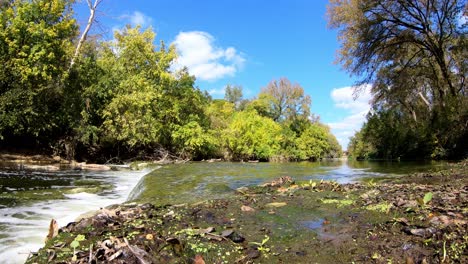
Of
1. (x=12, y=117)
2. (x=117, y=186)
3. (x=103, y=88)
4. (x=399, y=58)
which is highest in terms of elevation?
(x=399, y=58)

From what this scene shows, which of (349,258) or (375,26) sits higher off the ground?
(375,26)

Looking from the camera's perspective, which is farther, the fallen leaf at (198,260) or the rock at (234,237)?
the rock at (234,237)

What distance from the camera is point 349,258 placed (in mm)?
2859

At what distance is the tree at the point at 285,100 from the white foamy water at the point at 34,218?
54929mm

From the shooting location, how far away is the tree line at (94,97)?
64.2 feet

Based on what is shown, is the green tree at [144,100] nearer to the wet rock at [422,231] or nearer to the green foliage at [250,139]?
the green foliage at [250,139]

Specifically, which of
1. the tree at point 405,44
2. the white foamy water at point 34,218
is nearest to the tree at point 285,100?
the tree at point 405,44

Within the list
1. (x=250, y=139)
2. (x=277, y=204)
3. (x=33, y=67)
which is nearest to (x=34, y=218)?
(x=277, y=204)

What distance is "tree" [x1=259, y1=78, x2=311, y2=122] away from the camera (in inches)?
2463

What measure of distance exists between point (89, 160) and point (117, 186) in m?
14.6

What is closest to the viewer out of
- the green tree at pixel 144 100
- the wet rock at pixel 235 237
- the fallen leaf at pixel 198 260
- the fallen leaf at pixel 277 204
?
the fallen leaf at pixel 198 260

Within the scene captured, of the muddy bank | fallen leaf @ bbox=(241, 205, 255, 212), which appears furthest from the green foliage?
the muddy bank

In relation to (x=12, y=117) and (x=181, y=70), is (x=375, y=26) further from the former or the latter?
(x=12, y=117)

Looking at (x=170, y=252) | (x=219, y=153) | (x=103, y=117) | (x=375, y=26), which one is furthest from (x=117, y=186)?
(x=219, y=153)
